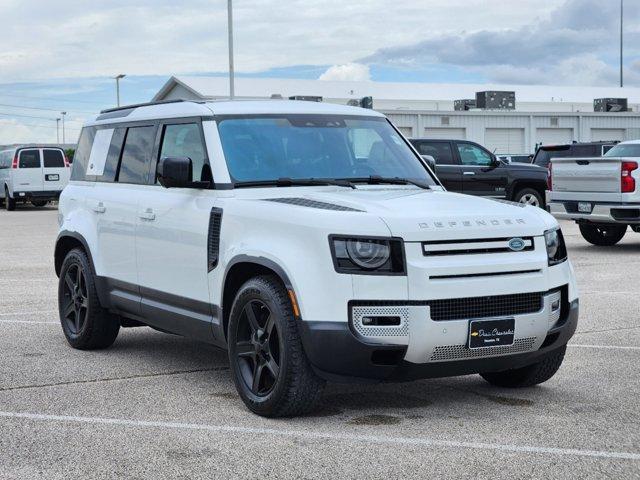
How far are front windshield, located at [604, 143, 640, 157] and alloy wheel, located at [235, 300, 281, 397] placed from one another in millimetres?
12328

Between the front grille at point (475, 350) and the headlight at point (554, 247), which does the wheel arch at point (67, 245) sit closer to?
the front grille at point (475, 350)

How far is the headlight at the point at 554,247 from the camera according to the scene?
20.5ft

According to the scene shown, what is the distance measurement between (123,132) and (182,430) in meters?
3.12

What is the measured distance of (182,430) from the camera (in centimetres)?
590

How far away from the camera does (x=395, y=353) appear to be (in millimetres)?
5773

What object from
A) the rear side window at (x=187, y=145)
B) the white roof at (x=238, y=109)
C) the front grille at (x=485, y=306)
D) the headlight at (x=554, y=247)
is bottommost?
the front grille at (x=485, y=306)

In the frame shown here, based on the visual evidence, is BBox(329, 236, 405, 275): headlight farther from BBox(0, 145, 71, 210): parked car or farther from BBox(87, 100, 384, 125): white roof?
BBox(0, 145, 71, 210): parked car

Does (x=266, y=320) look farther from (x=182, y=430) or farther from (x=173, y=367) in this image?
(x=173, y=367)

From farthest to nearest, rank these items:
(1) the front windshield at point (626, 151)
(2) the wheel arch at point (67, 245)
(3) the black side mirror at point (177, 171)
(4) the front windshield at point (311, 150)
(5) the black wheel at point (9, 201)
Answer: (5) the black wheel at point (9, 201)
(1) the front windshield at point (626, 151)
(2) the wheel arch at point (67, 245)
(4) the front windshield at point (311, 150)
(3) the black side mirror at point (177, 171)

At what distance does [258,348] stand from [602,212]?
11626 millimetres

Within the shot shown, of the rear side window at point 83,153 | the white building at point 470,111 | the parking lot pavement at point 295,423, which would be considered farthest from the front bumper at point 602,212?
the white building at point 470,111

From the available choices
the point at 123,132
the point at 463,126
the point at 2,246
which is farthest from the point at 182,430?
the point at 463,126

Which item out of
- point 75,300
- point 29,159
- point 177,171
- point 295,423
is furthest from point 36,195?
point 295,423

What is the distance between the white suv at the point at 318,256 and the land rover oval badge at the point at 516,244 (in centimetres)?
A: 1
